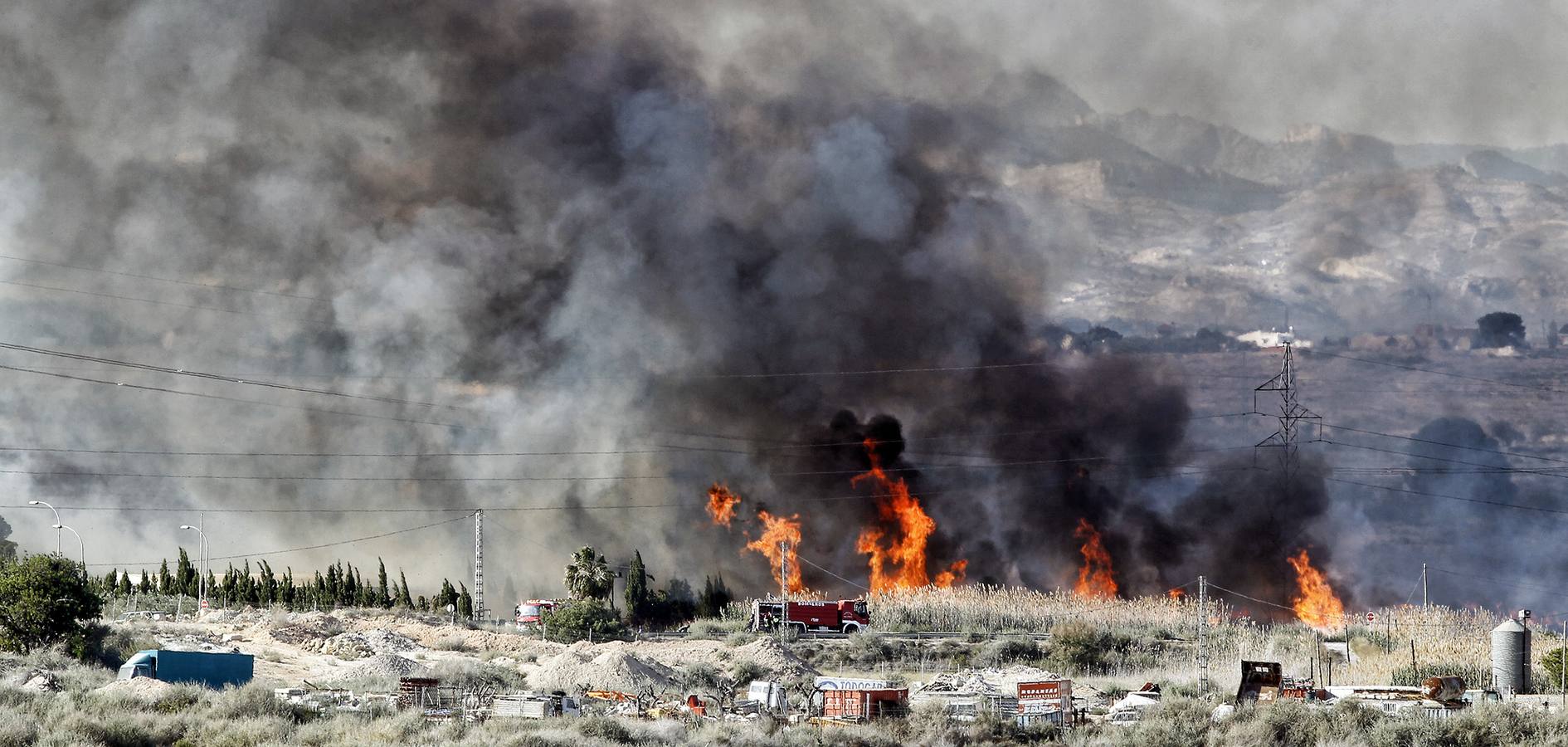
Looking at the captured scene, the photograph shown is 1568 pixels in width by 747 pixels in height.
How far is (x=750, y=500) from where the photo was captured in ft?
297

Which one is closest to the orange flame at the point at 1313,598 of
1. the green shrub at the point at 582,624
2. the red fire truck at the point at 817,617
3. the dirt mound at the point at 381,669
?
the red fire truck at the point at 817,617

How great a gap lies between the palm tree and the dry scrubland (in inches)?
241

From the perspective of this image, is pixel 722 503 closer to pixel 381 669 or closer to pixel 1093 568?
pixel 1093 568

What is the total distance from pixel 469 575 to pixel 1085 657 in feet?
132

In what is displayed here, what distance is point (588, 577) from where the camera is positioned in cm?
7900

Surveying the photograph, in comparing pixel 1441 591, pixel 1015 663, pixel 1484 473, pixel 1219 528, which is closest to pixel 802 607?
pixel 1015 663

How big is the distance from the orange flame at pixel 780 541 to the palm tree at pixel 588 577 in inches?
432

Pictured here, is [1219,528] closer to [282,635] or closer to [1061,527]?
[1061,527]

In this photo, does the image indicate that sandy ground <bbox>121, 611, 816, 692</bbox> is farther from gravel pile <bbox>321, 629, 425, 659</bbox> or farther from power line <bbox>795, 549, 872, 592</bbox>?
power line <bbox>795, 549, 872, 592</bbox>

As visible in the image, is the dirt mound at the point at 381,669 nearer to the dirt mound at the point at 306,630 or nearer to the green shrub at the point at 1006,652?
the dirt mound at the point at 306,630

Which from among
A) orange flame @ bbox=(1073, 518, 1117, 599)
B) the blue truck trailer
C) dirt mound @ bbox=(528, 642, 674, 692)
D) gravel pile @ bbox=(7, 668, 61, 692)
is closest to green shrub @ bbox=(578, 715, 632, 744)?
dirt mound @ bbox=(528, 642, 674, 692)

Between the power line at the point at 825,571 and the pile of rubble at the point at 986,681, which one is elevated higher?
the power line at the point at 825,571

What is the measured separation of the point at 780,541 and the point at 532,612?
1471cm

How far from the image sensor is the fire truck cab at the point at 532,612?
80000 millimetres
